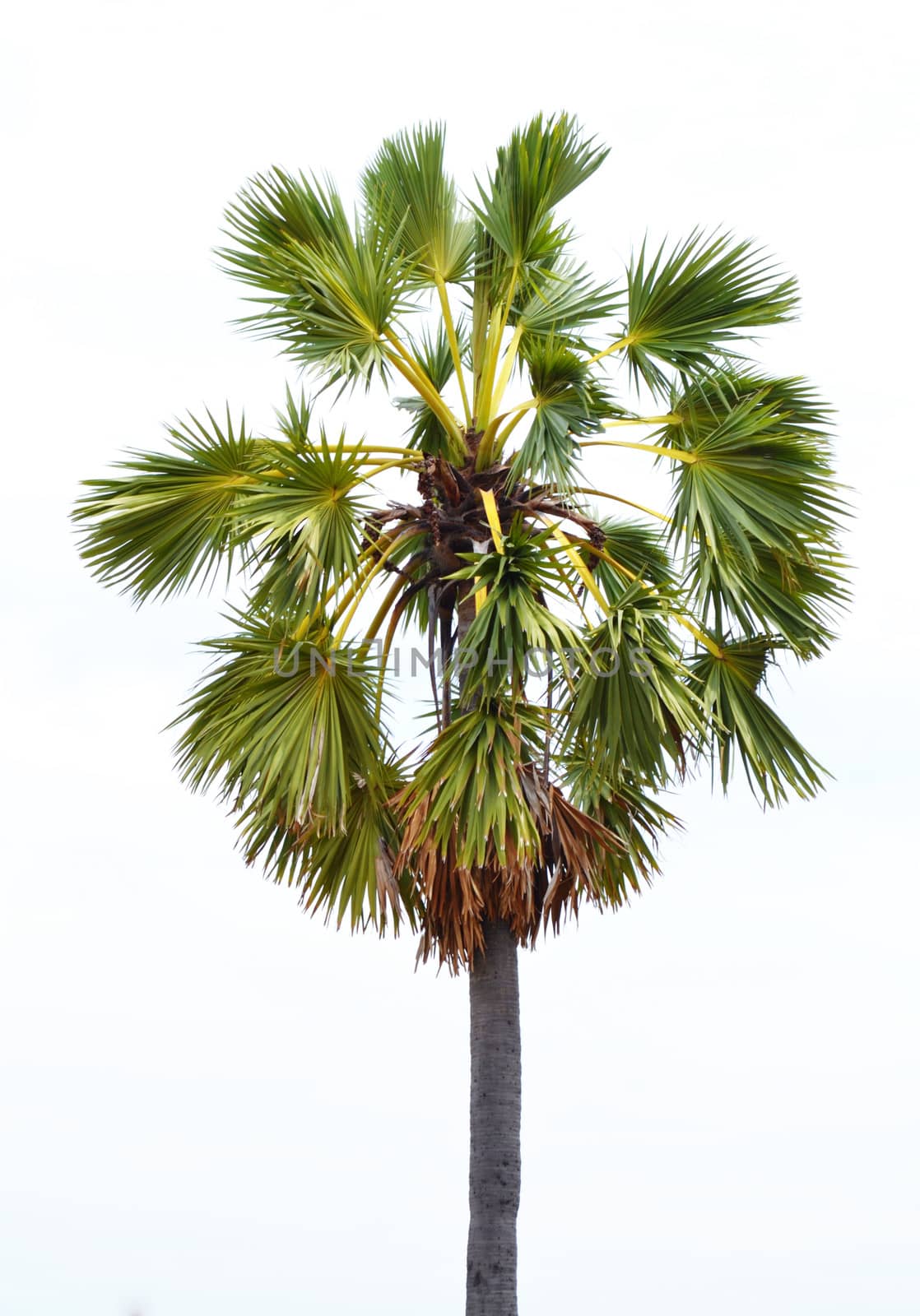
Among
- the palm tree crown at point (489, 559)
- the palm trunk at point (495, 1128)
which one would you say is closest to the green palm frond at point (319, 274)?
the palm tree crown at point (489, 559)

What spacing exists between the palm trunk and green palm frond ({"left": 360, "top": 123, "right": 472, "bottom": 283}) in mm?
5090

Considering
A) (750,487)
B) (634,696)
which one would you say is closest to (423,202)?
(750,487)

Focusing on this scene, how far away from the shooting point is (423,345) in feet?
45.2

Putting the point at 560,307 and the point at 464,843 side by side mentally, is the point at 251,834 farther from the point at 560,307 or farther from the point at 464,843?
the point at 560,307

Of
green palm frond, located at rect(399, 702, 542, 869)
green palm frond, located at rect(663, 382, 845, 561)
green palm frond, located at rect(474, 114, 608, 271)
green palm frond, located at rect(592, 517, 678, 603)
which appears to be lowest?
green palm frond, located at rect(399, 702, 542, 869)

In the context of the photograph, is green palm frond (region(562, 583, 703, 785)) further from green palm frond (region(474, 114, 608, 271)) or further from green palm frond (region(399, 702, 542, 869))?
green palm frond (region(474, 114, 608, 271))

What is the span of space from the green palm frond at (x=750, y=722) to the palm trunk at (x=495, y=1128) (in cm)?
219

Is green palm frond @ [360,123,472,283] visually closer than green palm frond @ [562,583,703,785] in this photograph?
No

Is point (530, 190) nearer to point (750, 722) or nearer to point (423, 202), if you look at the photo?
point (423, 202)

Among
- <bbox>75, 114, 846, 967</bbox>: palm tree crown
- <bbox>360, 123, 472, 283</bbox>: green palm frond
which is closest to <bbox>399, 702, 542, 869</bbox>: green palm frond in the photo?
<bbox>75, 114, 846, 967</bbox>: palm tree crown

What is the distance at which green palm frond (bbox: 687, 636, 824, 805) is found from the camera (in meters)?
11.5

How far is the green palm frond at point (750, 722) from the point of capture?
1152 cm

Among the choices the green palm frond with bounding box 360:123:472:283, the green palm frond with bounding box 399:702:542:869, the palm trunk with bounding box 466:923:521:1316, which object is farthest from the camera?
the green palm frond with bounding box 360:123:472:283

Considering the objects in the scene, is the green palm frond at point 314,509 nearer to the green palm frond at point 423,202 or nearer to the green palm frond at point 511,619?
the green palm frond at point 511,619
